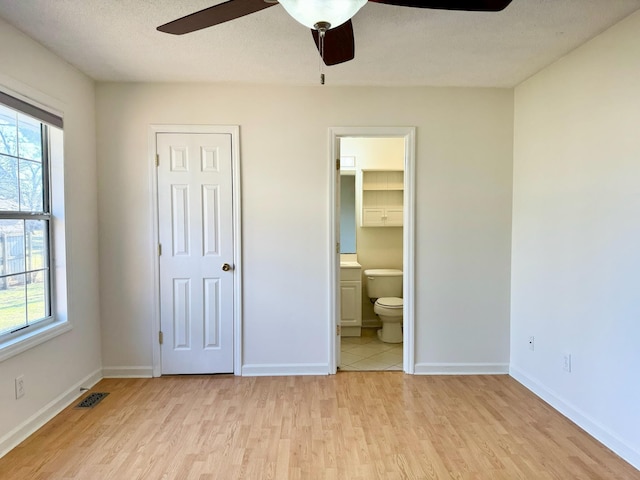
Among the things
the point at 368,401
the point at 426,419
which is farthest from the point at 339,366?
the point at 426,419

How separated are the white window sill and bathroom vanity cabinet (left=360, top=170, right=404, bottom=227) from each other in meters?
3.07

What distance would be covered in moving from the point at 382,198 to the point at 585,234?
2.37 metres

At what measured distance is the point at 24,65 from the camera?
7.38ft

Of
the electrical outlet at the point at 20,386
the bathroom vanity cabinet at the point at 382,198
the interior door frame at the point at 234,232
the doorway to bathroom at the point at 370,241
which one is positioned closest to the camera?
the electrical outlet at the point at 20,386

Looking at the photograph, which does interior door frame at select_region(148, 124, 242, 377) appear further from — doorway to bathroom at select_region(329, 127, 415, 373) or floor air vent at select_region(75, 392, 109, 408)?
doorway to bathroom at select_region(329, 127, 415, 373)

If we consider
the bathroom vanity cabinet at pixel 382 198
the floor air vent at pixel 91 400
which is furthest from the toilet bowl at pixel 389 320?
the floor air vent at pixel 91 400

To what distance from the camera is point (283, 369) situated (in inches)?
124

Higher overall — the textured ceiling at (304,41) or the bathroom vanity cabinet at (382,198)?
the textured ceiling at (304,41)

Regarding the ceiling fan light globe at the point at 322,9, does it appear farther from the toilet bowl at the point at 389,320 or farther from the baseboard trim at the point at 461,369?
the toilet bowl at the point at 389,320

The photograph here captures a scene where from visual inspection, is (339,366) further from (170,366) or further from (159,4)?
(159,4)

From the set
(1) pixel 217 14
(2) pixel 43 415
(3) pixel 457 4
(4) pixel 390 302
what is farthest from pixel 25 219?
(4) pixel 390 302

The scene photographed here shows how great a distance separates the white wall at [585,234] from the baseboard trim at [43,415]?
3.40 meters

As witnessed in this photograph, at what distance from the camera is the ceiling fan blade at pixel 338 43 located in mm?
1654

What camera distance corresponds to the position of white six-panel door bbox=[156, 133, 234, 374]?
3061 millimetres
